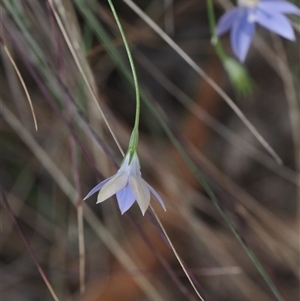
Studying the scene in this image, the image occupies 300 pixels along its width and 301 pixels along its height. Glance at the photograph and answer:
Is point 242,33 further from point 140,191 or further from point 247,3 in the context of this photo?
point 140,191

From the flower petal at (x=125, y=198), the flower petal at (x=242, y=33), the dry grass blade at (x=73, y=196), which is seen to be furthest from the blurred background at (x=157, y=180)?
the flower petal at (x=125, y=198)

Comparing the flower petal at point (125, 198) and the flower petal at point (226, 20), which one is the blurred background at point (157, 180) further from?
the flower petal at point (125, 198)

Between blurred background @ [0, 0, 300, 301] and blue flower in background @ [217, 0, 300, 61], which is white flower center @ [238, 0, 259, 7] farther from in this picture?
blurred background @ [0, 0, 300, 301]

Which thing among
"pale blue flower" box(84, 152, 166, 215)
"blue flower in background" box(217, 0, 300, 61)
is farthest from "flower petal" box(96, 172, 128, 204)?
"blue flower in background" box(217, 0, 300, 61)

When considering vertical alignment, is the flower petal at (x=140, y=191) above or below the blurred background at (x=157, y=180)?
above

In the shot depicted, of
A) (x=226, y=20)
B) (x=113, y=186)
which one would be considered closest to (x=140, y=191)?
(x=113, y=186)

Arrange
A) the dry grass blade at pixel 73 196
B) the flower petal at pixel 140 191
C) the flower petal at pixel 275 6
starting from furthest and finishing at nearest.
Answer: the dry grass blade at pixel 73 196 → the flower petal at pixel 275 6 → the flower petal at pixel 140 191

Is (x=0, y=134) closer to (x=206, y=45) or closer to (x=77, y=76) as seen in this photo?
(x=77, y=76)

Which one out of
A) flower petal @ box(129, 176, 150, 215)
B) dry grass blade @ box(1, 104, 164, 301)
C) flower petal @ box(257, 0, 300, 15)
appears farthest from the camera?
dry grass blade @ box(1, 104, 164, 301)
